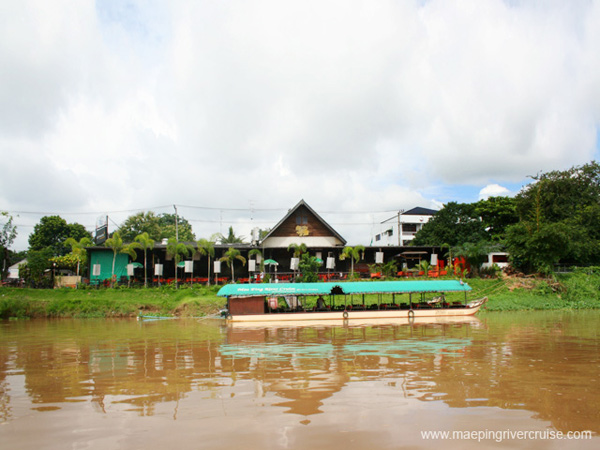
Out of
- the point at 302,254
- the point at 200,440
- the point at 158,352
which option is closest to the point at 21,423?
the point at 200,440

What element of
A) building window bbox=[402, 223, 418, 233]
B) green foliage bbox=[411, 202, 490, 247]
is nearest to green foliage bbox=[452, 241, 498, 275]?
green foliage bbox=[411, 202, 490, 247]

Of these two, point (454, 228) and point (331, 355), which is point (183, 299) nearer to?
point (331, 355)

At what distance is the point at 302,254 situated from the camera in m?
34.1

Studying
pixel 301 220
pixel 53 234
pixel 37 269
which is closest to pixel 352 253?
pixel 301 220

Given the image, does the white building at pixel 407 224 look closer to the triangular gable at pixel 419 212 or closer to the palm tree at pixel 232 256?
the triangular gable at pixel 419 212

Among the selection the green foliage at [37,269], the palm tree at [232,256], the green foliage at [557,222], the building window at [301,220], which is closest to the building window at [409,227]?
the green foliage at [557,222]

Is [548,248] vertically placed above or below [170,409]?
above

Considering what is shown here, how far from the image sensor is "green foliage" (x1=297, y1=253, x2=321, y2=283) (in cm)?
3189

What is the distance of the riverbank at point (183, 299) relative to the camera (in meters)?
27.3

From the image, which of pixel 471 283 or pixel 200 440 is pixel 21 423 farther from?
pixel 471 283

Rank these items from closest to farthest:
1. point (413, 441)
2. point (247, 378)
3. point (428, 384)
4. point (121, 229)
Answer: point (413, 441), point (428, 384), point (247, 378), point (121, 229)

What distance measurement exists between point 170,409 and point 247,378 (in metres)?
2.29

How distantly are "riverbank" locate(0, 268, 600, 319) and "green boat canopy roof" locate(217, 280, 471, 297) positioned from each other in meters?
5.41

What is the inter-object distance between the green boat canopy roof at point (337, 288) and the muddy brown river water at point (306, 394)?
8.19 m
